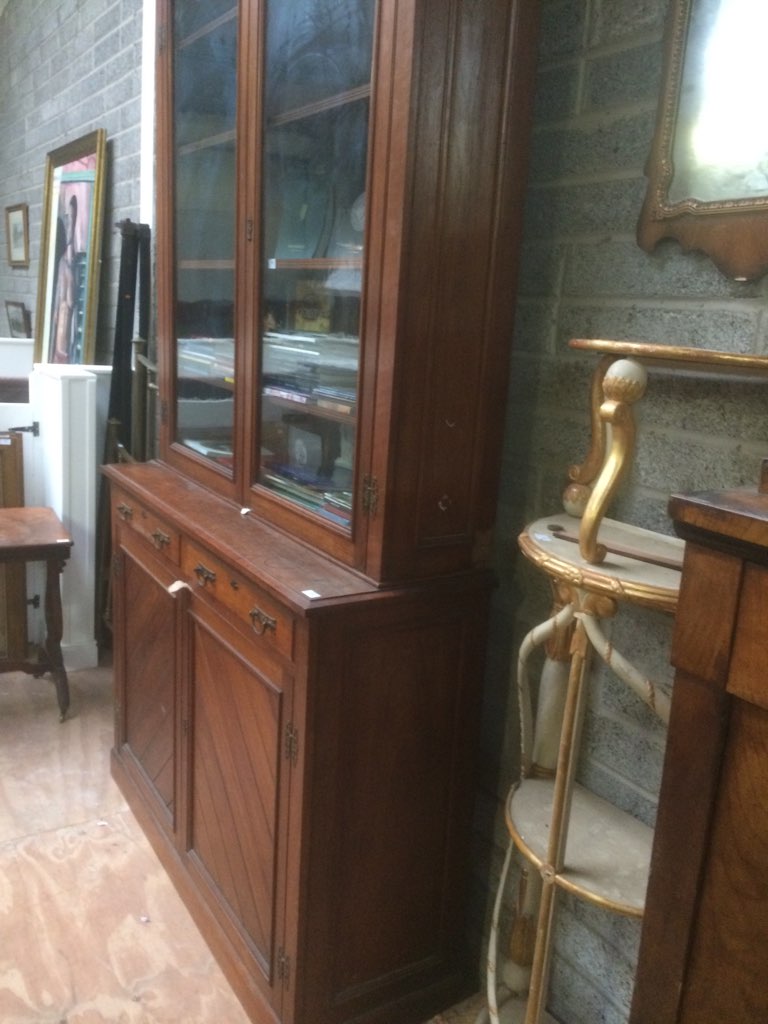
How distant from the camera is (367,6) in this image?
132cm

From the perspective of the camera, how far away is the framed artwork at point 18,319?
479 centimetres

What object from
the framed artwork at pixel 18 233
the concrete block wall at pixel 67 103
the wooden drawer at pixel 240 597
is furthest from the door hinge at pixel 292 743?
the framed artwork at pixel 18 233

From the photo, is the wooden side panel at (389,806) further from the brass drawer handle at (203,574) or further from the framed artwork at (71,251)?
the framed artwork at (71,251)

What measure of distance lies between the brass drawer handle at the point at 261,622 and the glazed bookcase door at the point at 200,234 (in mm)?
410

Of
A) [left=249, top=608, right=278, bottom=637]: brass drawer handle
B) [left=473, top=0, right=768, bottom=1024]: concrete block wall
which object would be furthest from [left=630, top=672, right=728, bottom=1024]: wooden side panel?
[left=249, top=608, right=278, bottom=637]: brass drawer handle

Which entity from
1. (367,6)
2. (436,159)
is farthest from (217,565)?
(367,6)

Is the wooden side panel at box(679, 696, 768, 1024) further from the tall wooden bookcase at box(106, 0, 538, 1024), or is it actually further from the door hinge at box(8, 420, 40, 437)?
the door hinge at box(8, 420, 40, 437)

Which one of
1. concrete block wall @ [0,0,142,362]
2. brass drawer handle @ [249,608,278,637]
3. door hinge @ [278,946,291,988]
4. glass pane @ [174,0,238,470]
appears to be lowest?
door hinge @ [278,946,291,988]

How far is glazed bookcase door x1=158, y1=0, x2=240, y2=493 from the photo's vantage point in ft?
5.72

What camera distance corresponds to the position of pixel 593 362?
4.44 ft

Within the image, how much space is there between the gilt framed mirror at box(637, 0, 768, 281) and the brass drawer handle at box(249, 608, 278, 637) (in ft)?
2.76

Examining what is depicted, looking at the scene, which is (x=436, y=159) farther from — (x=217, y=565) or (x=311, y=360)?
(x=217, y=565)

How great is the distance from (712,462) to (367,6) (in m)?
0.89

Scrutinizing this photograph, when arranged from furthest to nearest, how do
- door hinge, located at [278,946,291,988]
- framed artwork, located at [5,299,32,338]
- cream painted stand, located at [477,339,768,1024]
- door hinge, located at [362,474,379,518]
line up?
1. framed artwork, located at [5,299,32,338]
2. door hinge, located at [278,946,291,988]
3. door hinge, located at [362,474,379,518]
4. cream painted stand, located at [477,339,768,1024]
